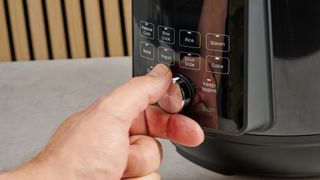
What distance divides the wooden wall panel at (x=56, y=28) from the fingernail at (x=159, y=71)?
A: 1185 mm

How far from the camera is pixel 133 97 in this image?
573mm

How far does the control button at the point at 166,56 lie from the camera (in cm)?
61

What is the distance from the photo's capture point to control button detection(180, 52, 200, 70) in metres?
0.59

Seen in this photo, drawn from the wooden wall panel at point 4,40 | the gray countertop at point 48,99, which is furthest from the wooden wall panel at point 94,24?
the gray countertop at point 48,99

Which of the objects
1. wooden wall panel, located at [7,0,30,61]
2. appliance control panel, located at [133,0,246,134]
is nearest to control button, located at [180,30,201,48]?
appliance control panel, located at [133,0,246,134]

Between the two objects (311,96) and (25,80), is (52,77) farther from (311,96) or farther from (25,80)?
(311,96)

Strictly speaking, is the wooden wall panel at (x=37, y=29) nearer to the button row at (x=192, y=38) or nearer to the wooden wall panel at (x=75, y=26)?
the wooden wall panel at (x=75, y=26)

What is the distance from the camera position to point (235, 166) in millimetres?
682

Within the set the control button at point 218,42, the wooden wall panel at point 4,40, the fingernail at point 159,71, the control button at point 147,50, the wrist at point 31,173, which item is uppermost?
the control button at point 218,42

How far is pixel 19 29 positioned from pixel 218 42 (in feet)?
4.27

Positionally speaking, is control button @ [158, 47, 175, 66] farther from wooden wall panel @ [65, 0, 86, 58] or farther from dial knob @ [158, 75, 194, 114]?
wooden wall panel @ [65, 0, 86, 58]

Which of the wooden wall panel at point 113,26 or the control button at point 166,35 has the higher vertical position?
the control button at point 166,35

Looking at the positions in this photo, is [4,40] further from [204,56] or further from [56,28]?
[204,56]

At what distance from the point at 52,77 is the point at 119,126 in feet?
2.06
